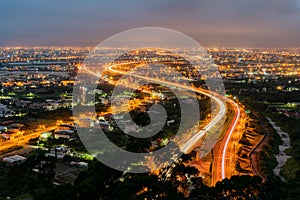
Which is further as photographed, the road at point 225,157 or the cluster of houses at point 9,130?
the cluster of houses at point 9,130

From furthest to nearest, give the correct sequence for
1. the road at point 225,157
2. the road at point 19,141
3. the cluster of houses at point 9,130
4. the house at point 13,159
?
1. the cluster of houses at point 9,130
2. the road at point 19,141
3. the house at point 13,159
4. the road at point 225,157

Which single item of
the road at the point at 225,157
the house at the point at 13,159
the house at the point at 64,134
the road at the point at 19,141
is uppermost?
the road at the point at 225,157

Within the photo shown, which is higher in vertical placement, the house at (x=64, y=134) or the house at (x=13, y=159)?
the house at (x=64, y=134)

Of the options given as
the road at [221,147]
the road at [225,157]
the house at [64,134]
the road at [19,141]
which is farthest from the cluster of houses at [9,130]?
the road at [225,157]

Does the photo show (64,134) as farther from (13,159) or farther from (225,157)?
(225,157)

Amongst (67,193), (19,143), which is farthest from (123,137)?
(67,193)

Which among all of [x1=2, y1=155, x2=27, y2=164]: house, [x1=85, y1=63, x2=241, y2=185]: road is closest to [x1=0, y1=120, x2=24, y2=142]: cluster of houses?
[x1=2, y1=155, x2=27, y2=164]: house

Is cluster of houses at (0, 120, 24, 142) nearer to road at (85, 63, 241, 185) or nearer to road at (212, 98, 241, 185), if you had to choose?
road at (85, 63, 241, 185)

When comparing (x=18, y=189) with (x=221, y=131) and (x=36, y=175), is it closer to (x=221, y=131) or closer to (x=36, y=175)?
(x=36, y=175)

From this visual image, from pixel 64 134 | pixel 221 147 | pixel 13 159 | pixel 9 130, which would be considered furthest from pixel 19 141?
pixel 221 147

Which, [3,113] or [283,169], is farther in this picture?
[3,113]

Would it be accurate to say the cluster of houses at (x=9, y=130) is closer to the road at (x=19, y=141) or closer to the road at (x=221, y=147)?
the road at (x=19, y=141)
